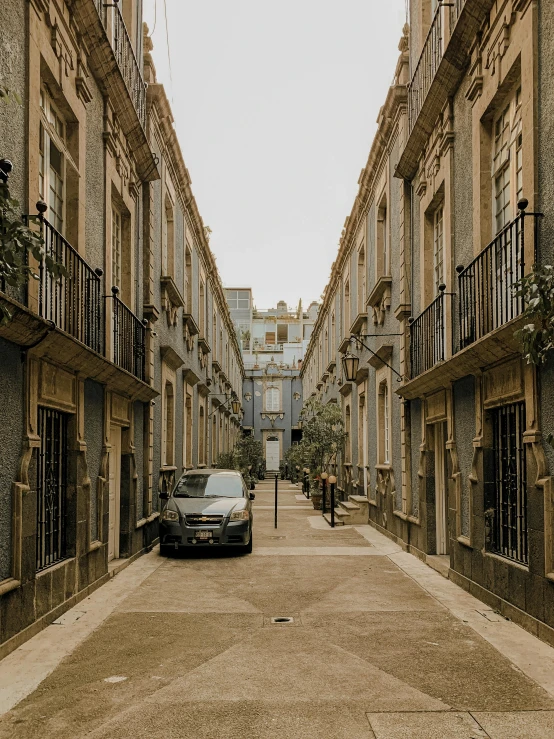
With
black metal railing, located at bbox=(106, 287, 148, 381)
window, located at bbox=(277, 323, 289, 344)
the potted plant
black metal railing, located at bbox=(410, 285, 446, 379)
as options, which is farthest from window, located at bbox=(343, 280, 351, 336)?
window, located at bbox=(277, 323, 289, 344)

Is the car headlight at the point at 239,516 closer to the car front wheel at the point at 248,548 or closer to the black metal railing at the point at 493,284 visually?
the car front wheel at the point at 248,548

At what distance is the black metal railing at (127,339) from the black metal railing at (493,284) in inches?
185

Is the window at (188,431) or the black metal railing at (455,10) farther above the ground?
the black metal railing at (455,10)

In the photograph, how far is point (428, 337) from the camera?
12750 mm

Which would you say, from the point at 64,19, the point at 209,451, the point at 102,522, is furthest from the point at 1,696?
the point at 209,451

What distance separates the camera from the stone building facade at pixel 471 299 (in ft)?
25.5

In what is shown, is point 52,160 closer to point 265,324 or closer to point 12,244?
point 12,244

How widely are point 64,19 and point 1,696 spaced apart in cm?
721

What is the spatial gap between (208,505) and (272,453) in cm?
4117

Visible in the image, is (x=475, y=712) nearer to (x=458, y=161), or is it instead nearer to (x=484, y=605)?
(x=484, y=605)

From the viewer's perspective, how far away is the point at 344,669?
21.8 feet

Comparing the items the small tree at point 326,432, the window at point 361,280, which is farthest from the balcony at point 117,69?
the small tree at point 326,432

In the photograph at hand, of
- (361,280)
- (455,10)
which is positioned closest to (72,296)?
(455,10)

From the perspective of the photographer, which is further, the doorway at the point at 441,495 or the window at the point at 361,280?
the window at the point at 361,280
